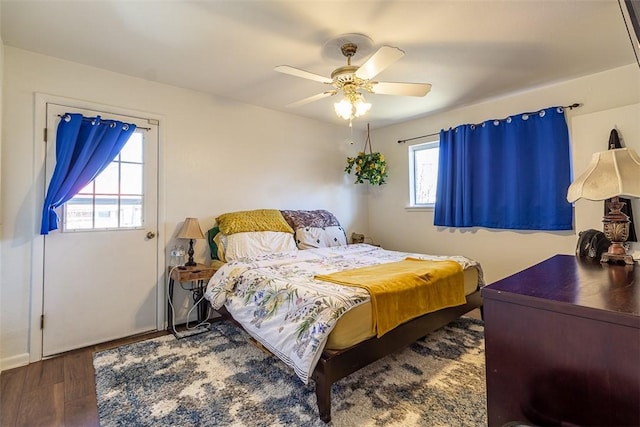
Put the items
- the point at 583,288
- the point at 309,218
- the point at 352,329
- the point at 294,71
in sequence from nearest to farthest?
the point at 583,288
the point at 352,329
the point at 294,71
the point at 309,218

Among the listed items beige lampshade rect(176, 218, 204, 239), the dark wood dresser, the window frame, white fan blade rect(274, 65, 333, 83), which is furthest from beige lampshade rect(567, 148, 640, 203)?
beige lampshade rect(176, 218, 204, 239)

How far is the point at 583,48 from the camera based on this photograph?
236 cm

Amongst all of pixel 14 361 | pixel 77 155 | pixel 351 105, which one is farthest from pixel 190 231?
pixel 351 105

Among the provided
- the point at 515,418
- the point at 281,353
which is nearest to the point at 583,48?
the point at 515,418

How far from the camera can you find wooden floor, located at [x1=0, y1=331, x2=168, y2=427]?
5.50ft

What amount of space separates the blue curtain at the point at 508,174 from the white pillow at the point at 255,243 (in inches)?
80.0

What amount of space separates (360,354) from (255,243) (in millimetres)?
1725

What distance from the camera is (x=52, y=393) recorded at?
193cm

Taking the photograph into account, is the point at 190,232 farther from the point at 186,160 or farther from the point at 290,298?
the point at 290,298

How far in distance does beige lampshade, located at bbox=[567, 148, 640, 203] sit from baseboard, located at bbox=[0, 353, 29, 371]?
385 centimetres

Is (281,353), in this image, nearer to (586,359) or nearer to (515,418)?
(515,418)

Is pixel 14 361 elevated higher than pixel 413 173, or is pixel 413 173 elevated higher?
pixel 413 173

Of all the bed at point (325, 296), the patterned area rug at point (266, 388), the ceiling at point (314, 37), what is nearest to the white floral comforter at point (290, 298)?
the bed at point (325, 296)

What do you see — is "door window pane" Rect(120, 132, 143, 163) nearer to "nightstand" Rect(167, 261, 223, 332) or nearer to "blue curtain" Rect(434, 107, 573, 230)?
"nightstand" Rect(167, 261, 223, 332)
